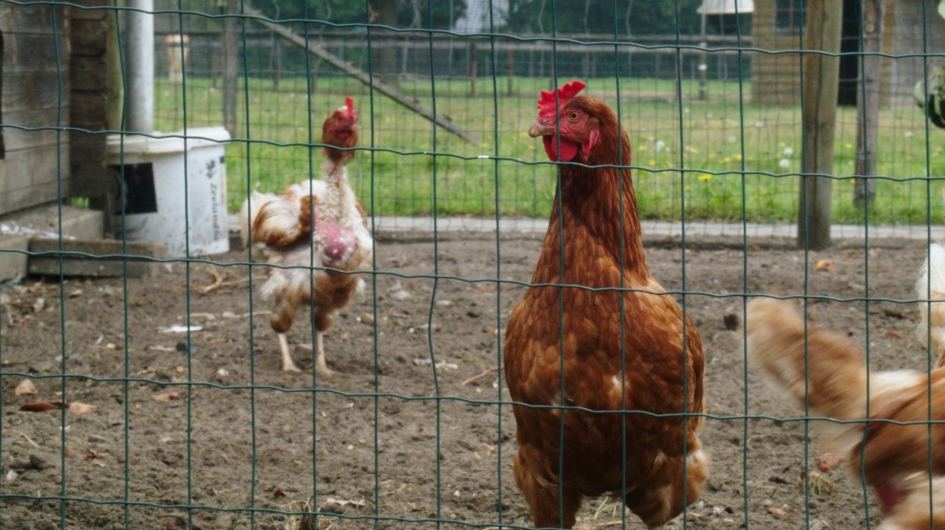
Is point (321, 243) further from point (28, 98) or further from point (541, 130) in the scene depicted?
point (541, 130)

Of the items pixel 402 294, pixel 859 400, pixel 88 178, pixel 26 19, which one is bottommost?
pixel 402 294

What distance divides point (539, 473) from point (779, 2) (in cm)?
1126

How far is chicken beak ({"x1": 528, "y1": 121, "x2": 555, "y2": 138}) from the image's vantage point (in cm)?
268

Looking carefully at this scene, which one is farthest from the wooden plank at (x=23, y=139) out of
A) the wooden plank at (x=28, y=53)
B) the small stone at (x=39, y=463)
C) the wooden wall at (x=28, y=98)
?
the small stone at (x=39, y=463)

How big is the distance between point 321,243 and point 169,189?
7.40ft

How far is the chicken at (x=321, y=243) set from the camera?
5.06 m

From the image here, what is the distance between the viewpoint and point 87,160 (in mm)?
6836

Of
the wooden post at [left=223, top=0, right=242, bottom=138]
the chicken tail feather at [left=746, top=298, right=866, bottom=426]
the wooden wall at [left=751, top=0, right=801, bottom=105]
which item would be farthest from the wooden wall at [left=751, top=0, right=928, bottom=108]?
the chicken tail feather at [left=746, top=298, right=866, bottom=426]

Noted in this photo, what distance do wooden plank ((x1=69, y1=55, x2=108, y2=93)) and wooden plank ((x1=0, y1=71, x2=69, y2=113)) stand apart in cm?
23

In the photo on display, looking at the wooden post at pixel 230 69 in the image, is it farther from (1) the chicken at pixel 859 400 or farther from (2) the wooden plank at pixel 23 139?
(1) the chicken at pixel 859 400

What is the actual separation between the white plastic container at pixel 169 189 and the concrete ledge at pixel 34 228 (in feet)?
0.80

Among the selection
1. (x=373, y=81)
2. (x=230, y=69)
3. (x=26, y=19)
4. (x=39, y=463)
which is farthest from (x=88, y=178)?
(x=39, y=463)

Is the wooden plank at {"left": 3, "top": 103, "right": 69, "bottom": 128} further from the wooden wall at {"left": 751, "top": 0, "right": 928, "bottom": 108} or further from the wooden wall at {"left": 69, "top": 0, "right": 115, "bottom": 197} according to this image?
the wooden wall at {"left": 751, "top": 0, "right": 928, "bottom": 108}

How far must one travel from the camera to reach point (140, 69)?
22.4ft
